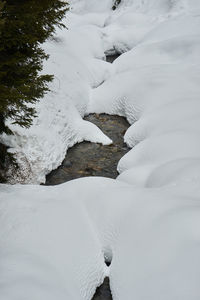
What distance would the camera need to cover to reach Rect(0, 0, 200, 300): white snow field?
12.4 ft

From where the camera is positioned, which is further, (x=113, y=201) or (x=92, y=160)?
(x=92, y=160)

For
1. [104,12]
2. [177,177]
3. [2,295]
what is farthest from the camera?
[104,12]

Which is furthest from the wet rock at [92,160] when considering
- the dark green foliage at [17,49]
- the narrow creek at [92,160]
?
the dark green foliage at [17,49]

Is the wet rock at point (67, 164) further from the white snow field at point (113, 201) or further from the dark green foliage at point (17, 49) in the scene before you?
the dark green foliage at point (17, 49)

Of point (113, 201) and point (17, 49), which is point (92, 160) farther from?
point (17, 49)

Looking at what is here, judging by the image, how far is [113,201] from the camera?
5262 mm

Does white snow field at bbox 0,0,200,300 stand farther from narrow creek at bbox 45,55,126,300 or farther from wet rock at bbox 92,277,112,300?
narrow creek at bbox 45,55,126,300

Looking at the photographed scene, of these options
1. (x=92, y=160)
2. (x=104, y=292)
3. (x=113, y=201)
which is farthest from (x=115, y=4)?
(x=104, y=292)

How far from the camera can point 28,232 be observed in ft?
14.9

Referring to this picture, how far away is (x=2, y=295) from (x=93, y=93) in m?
9.46

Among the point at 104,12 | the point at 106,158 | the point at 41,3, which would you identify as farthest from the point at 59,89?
the point at 104,12

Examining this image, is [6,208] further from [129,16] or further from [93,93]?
[129,16]

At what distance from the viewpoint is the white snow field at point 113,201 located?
12.4 feet

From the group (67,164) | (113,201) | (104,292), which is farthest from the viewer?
(67,164)
